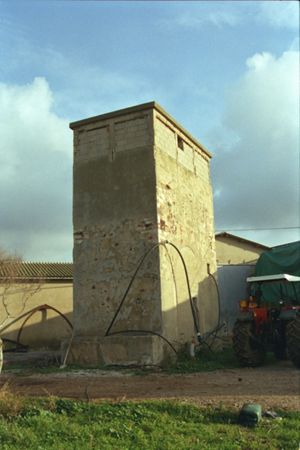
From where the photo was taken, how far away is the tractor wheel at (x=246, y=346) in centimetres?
1138

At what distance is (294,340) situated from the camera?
10375 millimetres

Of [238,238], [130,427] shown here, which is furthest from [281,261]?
[130,427]

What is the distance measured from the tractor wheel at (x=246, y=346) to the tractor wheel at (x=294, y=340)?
1095 millimetres

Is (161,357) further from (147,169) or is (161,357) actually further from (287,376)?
(147,169)

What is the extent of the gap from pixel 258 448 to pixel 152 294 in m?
7.04

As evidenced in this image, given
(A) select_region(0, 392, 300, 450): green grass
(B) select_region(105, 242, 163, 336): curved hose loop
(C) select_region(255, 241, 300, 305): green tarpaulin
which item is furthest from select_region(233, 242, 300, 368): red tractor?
(C) select_region(255, 241, 300, 305): green tarpaulin

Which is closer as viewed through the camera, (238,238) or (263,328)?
(263,328)

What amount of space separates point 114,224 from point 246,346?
15.0ft

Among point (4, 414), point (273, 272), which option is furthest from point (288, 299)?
point (4, 414)

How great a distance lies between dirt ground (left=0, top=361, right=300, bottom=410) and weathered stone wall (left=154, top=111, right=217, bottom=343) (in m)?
2.35

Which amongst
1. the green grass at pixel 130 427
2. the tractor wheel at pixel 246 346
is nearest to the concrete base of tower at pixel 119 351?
the tractor wheel at pixel 246 346

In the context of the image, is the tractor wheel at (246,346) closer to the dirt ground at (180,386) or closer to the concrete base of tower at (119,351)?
the dirt ground at (180,386)

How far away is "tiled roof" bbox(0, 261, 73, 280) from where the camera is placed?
70.6 feet

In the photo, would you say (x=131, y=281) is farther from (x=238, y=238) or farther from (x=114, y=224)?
(x=238, y=238)
